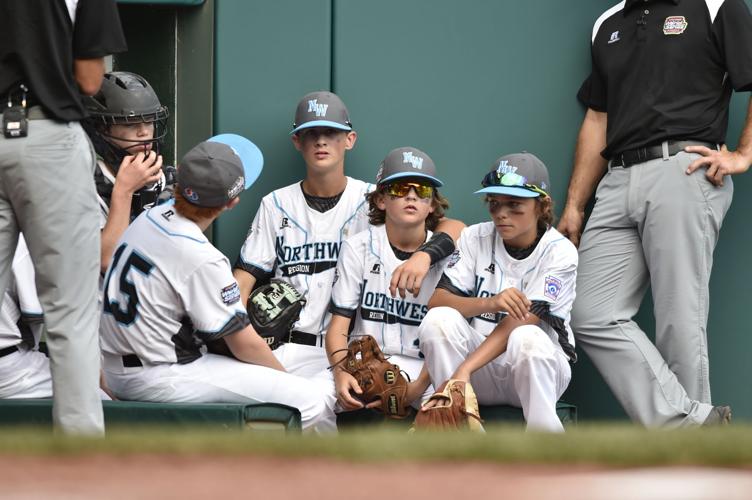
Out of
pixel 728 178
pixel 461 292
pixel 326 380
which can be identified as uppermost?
pixel 728 178

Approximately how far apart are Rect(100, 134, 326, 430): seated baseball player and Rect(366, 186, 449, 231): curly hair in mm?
928

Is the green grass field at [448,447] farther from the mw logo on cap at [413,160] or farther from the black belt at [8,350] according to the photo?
the mw logo on cap at [413,160]

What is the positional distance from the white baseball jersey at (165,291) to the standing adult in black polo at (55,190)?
643 millimetres

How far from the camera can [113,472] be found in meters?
1.65

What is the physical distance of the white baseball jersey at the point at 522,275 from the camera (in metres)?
4.84

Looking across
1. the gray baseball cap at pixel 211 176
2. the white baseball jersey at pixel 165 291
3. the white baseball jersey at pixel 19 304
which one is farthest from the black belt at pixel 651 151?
the white baseball jersey at pixel 19 304

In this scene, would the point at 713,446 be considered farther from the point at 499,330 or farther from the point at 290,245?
the point at 290,245

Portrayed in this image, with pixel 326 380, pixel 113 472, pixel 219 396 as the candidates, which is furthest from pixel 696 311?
pixel 113 472

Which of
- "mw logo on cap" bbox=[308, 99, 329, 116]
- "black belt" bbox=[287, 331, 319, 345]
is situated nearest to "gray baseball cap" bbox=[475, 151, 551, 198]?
"mw logo on cap" bbox=[308, 99, 329, 116]

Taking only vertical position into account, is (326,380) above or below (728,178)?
below

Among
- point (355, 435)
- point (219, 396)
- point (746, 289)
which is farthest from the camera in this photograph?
point (746, 289)

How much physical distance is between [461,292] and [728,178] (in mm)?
1393

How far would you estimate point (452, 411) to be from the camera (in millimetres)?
4414

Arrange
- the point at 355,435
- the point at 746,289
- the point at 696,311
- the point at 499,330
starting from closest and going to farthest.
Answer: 1. the point at 355,435
2. the point at 499,330
3. the point at 696,311
4. the point at 746,289
